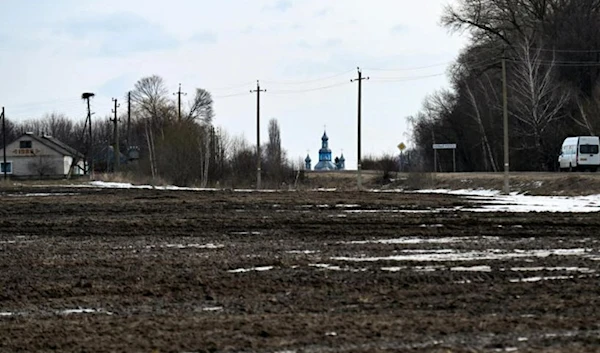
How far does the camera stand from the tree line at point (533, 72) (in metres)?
66.2

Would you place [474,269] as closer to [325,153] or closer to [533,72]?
[533,72]

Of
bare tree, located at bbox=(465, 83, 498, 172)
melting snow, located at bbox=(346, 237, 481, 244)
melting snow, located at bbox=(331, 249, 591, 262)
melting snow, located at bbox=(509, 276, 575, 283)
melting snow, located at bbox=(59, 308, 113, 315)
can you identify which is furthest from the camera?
bare tree, located at bbox=(465, 83, 498, 172)

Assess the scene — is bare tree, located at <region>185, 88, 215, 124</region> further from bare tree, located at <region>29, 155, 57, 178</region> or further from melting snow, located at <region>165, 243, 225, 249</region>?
melting snow, located at <region>165, 243, 225, 249</region>

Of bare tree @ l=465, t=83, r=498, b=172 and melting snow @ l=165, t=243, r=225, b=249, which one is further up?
bare tree @ l=465, t=83, r=498, b=172

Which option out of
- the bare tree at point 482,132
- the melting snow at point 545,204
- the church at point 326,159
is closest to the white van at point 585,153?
the melting snow at point 545,204

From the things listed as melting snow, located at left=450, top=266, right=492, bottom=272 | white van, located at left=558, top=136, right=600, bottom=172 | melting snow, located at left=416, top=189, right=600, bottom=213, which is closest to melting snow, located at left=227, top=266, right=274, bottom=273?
melting snow, located at left=450, top=266, right=492, bottom=272

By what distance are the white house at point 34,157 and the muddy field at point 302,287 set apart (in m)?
95.5

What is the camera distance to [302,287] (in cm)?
1269

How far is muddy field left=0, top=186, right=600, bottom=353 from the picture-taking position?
29.9ft

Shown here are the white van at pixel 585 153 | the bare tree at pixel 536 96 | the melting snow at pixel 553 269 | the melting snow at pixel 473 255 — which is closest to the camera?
the melting snow at pixel 553 269

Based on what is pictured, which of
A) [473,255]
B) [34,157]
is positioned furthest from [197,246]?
[34,157]

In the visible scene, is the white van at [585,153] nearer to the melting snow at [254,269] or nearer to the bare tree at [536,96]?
the bare tree at [536,96]

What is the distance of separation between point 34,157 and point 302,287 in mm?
110193

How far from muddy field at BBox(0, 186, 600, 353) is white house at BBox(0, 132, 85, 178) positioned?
313 feet
